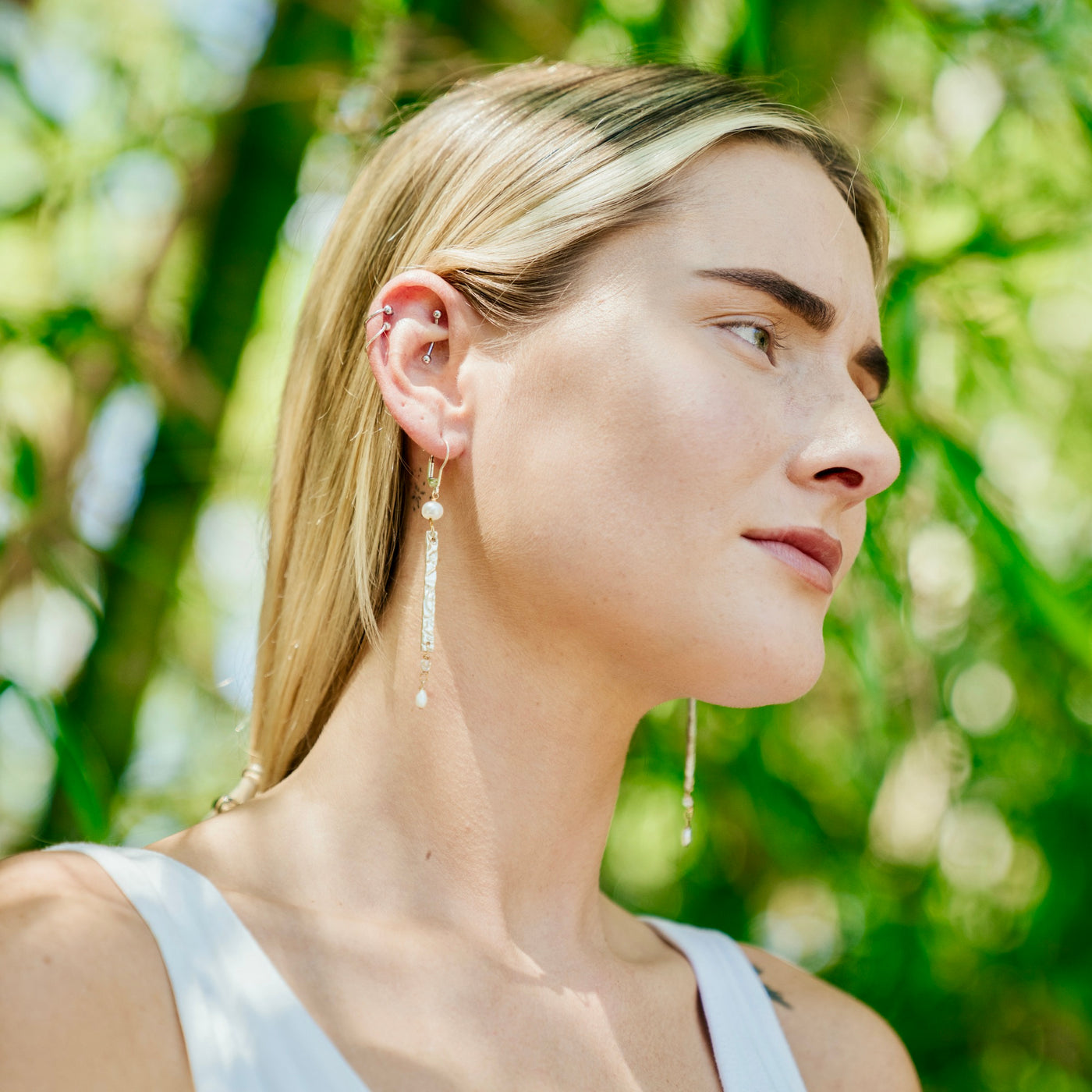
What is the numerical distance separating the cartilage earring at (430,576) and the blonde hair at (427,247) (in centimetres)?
8

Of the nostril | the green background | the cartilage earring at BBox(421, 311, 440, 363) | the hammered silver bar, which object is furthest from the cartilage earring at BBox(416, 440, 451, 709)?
the green background

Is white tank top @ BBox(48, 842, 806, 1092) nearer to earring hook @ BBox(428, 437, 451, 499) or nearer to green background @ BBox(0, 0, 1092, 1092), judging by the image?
earring hook @ BBox(428, 437, 451, 499)

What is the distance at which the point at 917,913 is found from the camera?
214 centimetres

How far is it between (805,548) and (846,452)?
0.11 metres

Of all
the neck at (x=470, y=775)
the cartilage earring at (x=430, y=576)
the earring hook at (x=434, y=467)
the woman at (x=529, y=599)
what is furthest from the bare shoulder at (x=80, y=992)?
the earring hook at (x=434, y=467)

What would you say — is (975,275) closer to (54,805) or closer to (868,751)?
(868,751)

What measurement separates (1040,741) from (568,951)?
121 cm

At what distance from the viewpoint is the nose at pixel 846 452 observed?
1.21 metres

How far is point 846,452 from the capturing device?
1208 millimetres

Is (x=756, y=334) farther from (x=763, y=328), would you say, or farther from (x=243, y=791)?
(x=243, y=791)

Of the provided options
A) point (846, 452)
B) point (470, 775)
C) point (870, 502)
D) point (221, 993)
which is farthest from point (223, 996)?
point (870, 502)

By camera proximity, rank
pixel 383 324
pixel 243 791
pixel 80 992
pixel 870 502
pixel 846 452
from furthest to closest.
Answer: pixel 870 502 < pixel 243 791 < pixel 383 324 < pixel 846 452 < pixel 80 992

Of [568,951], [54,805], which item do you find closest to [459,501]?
[568,951]

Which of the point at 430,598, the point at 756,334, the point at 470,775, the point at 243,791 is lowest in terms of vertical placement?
the point at 243,791
